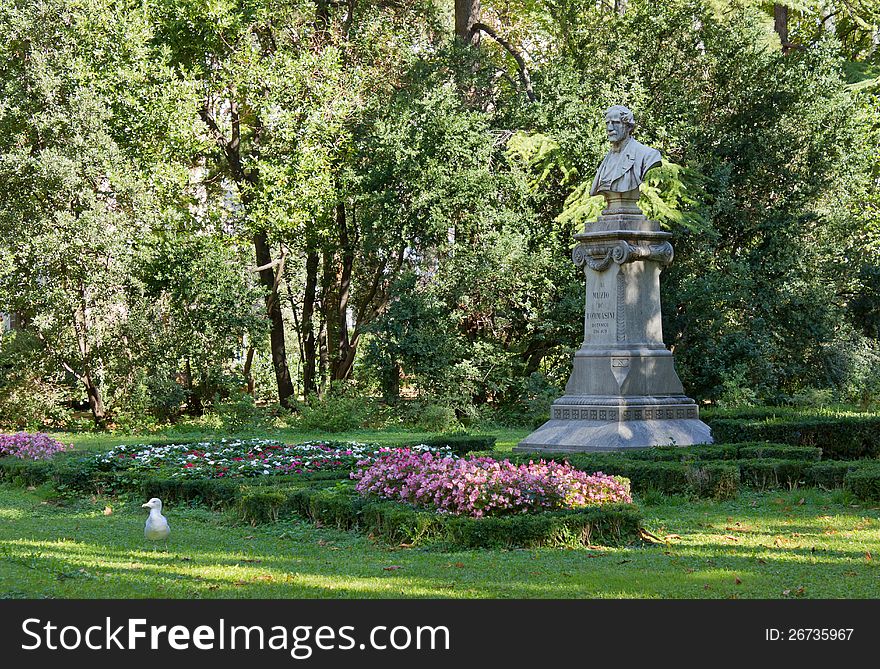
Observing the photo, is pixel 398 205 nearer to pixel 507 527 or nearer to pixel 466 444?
pixel 466 444

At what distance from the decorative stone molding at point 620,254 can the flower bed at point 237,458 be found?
3.87 metres

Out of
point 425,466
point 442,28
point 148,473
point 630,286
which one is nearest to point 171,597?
point 425,466

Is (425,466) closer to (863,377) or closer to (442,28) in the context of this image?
(863,377)

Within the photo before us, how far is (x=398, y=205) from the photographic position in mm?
24156

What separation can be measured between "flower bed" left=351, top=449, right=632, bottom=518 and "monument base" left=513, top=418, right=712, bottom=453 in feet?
13.6

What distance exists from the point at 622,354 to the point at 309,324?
A: 14.6 metres

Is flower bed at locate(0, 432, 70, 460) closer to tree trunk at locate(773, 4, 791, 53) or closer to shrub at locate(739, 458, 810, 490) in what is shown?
shrub at locate(739, 458, 810, 490)

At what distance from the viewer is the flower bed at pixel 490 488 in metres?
9.01

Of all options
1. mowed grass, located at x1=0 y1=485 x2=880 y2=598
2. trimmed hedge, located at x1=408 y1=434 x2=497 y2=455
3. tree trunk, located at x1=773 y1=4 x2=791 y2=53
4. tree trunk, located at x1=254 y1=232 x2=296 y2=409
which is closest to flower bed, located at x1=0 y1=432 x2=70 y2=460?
mowed grass, located at x1=0 y1=485 x2=880 y2=598

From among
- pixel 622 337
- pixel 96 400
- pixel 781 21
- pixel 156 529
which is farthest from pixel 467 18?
pixel 156 529

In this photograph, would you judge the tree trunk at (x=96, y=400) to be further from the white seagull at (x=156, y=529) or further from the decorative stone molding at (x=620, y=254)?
the white seagull at (x=156, y=529)

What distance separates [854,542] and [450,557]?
3.30m

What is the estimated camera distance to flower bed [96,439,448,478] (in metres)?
12.6

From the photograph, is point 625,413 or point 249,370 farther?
point 249,370
